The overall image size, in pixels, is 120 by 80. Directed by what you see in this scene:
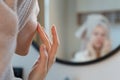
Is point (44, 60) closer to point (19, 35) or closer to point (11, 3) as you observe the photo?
point (19, 35)

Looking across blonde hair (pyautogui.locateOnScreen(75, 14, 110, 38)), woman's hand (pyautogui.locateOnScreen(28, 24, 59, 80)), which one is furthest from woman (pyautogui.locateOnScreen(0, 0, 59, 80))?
blonde hair (pyautogui.locateOnScreen(75, 14, 110, 38))

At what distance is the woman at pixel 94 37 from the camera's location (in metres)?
1.04

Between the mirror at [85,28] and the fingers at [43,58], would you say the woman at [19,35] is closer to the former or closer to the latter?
the fingers at [43,58]

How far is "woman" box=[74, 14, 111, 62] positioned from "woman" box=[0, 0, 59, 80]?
45cm

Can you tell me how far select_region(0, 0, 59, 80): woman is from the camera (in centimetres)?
39

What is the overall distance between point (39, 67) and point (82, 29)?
0.47 m

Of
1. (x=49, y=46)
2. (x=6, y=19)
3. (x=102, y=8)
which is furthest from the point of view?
(x=102, y=8)

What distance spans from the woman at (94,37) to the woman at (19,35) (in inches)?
17.8

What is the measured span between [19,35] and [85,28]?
1.94ft

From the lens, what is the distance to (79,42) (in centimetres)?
108

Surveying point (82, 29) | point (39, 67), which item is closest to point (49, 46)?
point (39, 67)

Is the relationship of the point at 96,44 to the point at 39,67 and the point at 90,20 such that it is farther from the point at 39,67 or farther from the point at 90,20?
the point at 39,67

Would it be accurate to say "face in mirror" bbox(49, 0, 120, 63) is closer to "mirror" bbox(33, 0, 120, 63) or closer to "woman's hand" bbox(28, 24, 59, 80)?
"mirror" bbox(33, 0, 120, 63)

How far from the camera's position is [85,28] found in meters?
1.06
